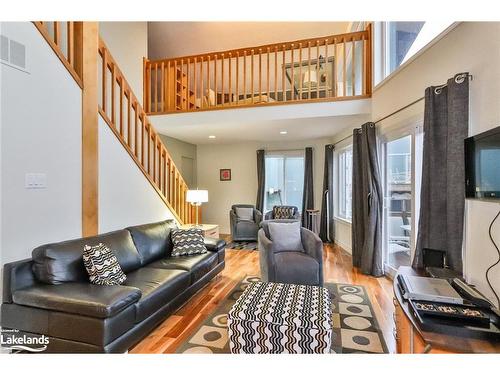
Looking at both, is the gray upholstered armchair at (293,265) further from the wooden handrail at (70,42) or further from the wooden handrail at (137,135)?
the wooden handrail at (70,42)

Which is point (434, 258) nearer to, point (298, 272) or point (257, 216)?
point (298, 272)

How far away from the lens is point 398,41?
319 centimetres

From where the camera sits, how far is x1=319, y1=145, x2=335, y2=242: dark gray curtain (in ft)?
18.3

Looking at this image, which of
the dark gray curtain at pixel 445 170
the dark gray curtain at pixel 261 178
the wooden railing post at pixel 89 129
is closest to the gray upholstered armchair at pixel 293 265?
the dark gray curtain at pixel 445 170

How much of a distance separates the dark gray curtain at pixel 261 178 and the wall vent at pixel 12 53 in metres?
4.73

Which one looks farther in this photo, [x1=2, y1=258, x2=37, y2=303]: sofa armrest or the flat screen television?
[x1=2, y1=258, x2=37, y2=303]: sofa armrest

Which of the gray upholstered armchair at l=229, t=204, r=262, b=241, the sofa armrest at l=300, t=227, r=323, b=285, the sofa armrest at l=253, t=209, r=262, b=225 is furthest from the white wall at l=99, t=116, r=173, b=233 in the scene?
the sofa armrest at l=253, t=209, r=262, b=225

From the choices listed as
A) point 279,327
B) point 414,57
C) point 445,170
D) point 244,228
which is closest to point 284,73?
point 414,57

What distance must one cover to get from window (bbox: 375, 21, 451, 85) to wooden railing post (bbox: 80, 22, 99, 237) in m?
3.40

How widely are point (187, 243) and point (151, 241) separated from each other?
42cm

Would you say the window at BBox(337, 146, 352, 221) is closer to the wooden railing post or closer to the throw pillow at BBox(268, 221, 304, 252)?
the throw pillow at BBox(268, 221, 304, 252)

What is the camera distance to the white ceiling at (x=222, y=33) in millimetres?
Result: 5262
